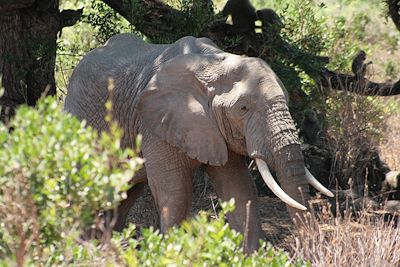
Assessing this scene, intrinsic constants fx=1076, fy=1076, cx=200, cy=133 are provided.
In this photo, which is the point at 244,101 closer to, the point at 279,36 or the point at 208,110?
the point at 208,110

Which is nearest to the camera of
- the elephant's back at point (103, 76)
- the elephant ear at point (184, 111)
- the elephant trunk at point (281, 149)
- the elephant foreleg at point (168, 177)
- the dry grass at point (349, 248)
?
the dry grass at point (349, 248)

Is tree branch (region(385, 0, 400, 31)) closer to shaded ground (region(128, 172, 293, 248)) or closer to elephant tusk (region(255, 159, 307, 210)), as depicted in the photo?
shaded ground (region(128, 172, 293, 248))

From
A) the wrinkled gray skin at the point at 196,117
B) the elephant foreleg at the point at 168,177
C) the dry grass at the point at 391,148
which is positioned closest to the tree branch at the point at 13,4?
the wrinkled gray skin at the point at 196,117

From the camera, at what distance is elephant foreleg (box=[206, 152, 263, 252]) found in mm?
8109

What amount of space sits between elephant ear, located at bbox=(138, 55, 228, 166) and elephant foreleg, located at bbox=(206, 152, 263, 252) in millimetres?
372

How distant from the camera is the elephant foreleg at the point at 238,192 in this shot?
26.6ft

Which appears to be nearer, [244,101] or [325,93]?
[244,101]

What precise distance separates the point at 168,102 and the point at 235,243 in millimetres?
2841

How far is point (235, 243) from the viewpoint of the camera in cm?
531

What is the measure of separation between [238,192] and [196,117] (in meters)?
0.70

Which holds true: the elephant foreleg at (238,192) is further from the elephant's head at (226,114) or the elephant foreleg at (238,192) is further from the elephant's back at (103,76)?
the elephant's back at (103,76)

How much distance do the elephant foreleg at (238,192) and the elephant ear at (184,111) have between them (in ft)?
1.22

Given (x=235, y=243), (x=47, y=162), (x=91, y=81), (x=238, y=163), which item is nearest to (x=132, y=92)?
(x=91, y=81)

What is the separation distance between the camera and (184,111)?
311 inches
